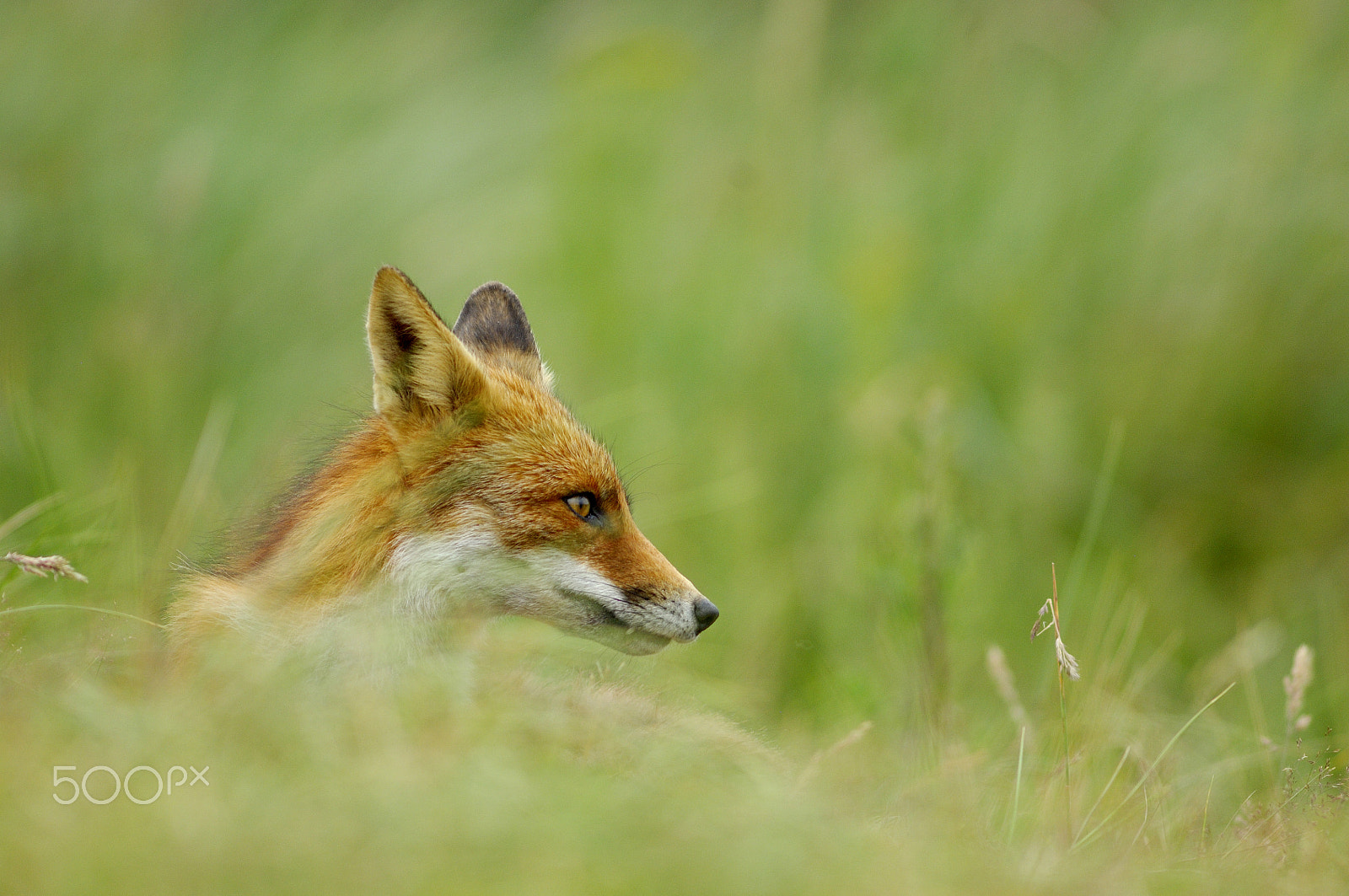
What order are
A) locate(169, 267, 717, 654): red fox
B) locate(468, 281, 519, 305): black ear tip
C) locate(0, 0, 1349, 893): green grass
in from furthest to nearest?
1. locate(468, 281, 519, 305): black ear tip
2. locate(169, 267, 717, 654): red fox
3. locate(0, 0, 1349, 893): green grass

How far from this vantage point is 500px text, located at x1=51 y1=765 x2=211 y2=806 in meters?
1.96

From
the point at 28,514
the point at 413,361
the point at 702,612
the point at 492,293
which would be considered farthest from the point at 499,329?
the point at 28,514

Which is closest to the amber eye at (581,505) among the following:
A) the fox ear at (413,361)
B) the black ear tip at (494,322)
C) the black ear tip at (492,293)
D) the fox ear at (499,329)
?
the fox ear at (413,361)

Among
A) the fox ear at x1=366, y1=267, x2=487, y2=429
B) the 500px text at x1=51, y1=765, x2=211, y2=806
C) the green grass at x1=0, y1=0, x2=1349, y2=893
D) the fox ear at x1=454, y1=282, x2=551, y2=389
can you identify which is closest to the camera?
the 500px text at x1=51, y1=765, x2=211, y2=806

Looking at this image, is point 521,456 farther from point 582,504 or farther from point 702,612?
point 702,612

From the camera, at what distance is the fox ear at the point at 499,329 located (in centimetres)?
406

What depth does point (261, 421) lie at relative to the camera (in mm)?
5852

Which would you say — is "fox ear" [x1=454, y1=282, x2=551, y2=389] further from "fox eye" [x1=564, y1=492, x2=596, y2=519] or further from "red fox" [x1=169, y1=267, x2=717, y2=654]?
"fox eye" [x1=564, y1=492, x2=596, y2=519]

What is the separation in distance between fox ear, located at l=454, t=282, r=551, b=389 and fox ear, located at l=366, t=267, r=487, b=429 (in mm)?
704

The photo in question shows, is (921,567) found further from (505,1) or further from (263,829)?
(505,1)

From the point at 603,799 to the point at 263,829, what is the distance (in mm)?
576

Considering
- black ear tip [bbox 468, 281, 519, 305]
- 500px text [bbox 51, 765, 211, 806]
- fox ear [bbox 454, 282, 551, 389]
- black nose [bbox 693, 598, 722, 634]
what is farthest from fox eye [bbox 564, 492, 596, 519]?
500px text [bbox 51, 765, 211, 806]

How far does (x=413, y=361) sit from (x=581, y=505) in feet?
2.04

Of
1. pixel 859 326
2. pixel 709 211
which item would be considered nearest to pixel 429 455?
pixel 859 326
